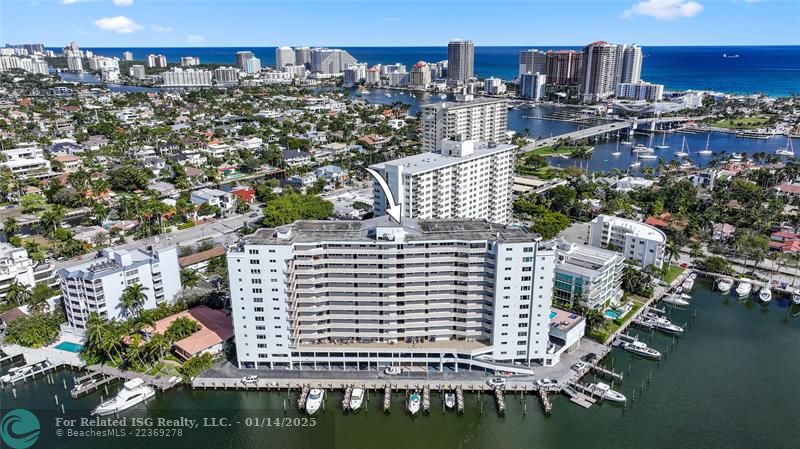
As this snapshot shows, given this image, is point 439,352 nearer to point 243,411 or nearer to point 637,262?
point 243,411

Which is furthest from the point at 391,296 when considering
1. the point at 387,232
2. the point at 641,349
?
the point at 641,349

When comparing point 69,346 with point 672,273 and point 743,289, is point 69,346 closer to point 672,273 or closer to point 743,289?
point 672,273

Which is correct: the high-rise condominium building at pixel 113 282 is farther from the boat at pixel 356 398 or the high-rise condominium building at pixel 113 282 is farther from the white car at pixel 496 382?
the white car at pixel 496 382

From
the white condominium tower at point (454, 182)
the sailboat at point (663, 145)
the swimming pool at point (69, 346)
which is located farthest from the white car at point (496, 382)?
the sailboat at point (663, 145)

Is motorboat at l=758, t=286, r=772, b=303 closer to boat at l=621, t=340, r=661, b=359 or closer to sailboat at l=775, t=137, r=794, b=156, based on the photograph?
boat at l=621, t=340, r=661, b=359

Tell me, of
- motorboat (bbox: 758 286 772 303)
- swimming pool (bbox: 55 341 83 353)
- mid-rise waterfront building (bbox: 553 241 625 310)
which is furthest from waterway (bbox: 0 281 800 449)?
motorboat (bbox: 758 286 772 303)

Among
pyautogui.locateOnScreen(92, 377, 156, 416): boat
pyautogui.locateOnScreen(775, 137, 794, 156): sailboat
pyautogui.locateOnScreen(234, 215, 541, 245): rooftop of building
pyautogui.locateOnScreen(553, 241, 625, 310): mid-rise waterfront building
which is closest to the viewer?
pyautogui.locateOnScreen(92, 377, 156, 416): boat

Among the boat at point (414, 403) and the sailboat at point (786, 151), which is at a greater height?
the sailboat at point (786, 151)
